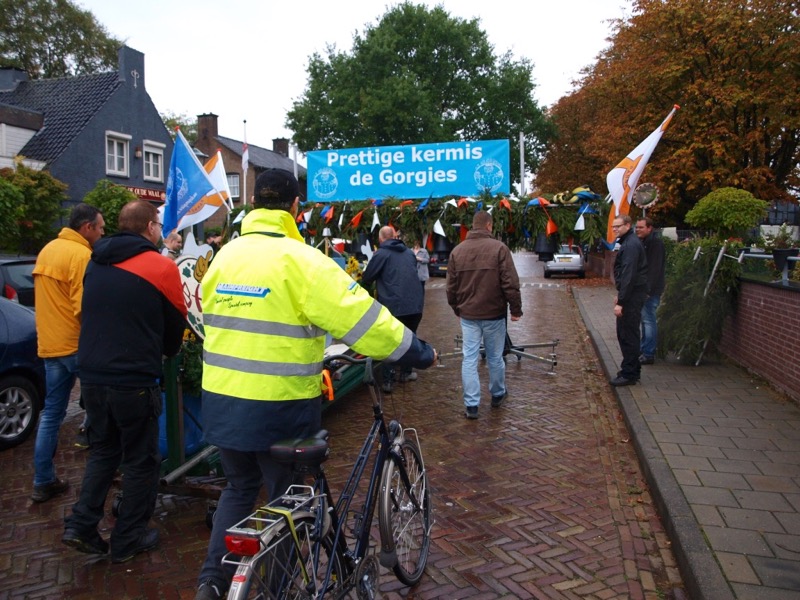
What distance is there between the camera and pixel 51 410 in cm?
446

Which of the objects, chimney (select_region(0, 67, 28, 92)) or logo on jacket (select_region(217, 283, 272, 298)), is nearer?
logo on jacket (select_region(217, 283, 272, 298))

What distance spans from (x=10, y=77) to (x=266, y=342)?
32.3m

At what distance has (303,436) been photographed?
102 inches

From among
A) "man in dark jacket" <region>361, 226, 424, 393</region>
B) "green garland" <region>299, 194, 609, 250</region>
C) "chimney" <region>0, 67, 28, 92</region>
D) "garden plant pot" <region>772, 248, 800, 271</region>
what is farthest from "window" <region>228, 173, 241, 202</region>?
"garden plant pot" <region>772, 248, 800, 271</region>

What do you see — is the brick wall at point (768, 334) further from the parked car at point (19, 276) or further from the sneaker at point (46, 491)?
the parked car at point (19, 276)

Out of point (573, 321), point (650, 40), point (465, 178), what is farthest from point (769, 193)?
point (465, 178)

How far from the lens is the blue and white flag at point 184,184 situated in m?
7.61

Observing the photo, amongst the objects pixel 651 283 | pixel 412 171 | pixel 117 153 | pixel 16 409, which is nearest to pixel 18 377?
pixel 16 409

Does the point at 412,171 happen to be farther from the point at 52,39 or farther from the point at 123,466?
the point at 52,39

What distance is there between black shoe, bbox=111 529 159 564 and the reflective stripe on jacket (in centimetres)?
174

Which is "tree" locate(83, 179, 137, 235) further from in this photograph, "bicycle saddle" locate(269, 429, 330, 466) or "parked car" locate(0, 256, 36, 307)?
"bicycle saddle" locate(269, 429, 330, 466)

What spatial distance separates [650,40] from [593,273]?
10.7m

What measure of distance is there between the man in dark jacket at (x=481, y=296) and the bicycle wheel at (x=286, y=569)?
13.3 feet

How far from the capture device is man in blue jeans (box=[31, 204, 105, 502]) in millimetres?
4367
